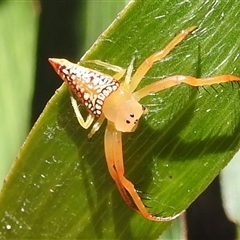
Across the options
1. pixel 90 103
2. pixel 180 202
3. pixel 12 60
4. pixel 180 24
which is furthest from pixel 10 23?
pixel 180 202

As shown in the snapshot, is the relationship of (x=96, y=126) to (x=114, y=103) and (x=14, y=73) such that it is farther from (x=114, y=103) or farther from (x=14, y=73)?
(x=14, y=73)

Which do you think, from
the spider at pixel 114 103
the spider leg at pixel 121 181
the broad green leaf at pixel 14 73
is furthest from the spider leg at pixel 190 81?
the broad green leaf at pixel 14 73

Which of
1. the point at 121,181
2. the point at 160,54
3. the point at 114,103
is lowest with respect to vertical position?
the point at 121,181

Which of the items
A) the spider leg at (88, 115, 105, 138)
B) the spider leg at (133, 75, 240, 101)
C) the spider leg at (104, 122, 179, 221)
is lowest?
the spider leg at (104, 122, 179, 221)

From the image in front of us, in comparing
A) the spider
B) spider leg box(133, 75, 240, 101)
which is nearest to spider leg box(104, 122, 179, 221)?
the spider

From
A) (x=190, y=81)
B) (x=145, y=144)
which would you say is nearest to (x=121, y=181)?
(x=145, y=144)

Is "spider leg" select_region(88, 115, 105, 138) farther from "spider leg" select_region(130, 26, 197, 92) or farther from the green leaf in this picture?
"spider leg" select_region(130, 26, 197, 92)

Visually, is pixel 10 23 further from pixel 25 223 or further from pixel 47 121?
pixel 25 223
